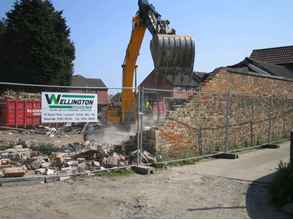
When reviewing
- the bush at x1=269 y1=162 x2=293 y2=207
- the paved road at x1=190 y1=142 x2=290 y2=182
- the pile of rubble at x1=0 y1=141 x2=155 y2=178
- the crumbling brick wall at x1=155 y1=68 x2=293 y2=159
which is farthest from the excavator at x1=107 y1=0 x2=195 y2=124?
the bush at x1=269 y1=162 x2=293 y2=207

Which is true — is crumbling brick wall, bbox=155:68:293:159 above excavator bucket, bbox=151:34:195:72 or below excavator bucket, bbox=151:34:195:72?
below

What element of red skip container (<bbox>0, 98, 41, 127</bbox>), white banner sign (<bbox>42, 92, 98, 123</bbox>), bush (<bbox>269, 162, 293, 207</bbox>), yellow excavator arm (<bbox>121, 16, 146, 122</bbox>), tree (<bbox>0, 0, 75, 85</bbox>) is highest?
tree (<bbox>0, 0, 75, 85</bbox>)

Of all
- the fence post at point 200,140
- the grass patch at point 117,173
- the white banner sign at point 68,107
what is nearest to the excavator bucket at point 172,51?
the fence post at point 200,140

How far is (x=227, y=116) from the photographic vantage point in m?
14.5

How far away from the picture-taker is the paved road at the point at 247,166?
35.4 ft

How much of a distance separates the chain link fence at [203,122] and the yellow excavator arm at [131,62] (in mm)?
1207

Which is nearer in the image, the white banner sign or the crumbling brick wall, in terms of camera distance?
the white banner sign

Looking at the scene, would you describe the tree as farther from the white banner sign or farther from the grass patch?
the grass patch

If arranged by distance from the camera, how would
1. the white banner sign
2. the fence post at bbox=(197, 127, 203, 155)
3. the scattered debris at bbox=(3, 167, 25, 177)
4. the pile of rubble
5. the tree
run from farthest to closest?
1. the tree
2. the fence post at bbox=(197, 127, 203, 155)
3. the pile of rubble
4. the white banner sign
5. the scattered debris at bbox=(3, 167, 25, 177)

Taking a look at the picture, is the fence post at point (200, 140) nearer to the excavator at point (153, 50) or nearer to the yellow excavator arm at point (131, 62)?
the excavator at point (153, 50)

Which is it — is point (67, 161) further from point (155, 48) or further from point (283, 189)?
point (155, 48)

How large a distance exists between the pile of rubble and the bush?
3998mm

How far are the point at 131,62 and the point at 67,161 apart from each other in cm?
708

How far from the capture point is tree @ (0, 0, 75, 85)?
41844 mm
